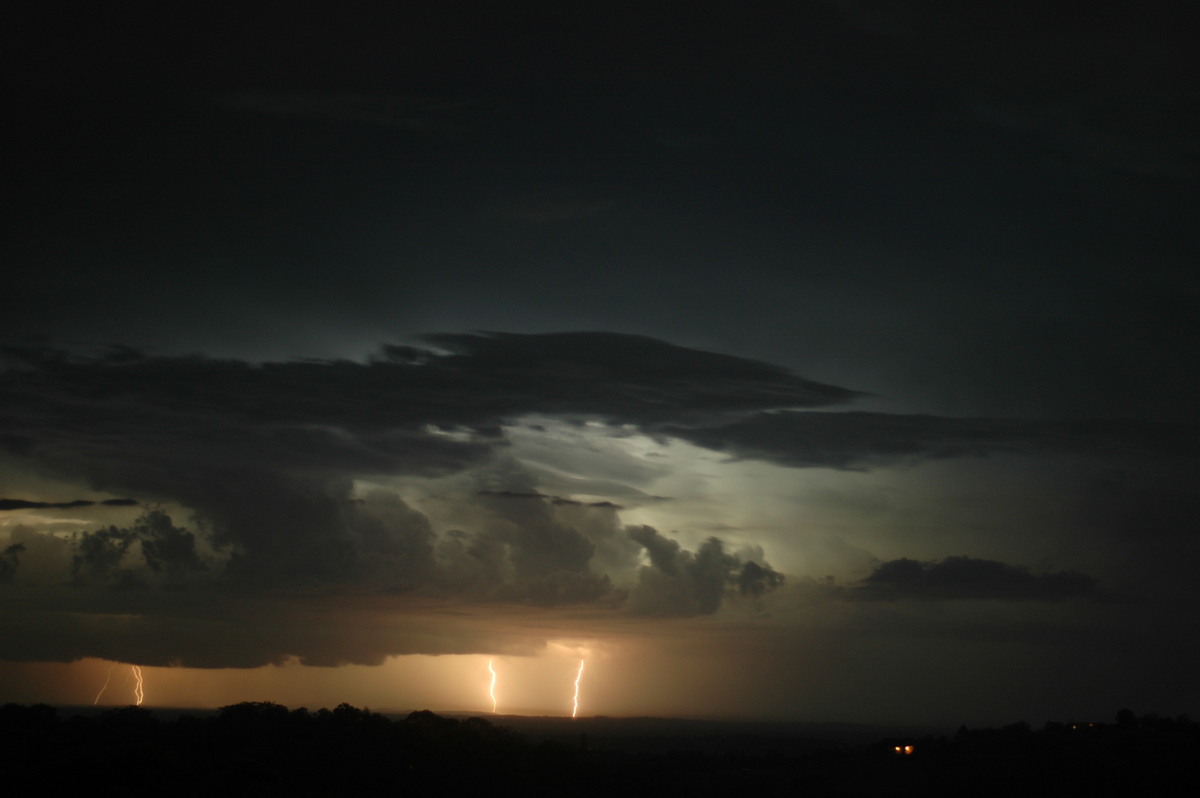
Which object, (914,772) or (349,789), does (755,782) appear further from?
(349,789)

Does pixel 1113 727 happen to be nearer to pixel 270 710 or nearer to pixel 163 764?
pixel 270 710

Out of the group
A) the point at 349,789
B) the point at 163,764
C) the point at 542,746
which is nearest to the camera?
the point at 163,764

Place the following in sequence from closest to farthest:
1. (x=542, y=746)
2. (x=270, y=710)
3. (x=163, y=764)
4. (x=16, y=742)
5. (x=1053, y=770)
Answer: (x=163, y=764)
(x=16, y=742)
(x=1053, y=770)
(x=270, y=710)
(x=542, y=746)

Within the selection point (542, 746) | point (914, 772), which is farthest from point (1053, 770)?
point (542, 746)

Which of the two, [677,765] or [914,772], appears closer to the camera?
[914,772]

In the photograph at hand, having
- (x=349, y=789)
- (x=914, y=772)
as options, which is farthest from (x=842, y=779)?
(x=349, y=789)

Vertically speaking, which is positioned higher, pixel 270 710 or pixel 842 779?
pixel 270 710
